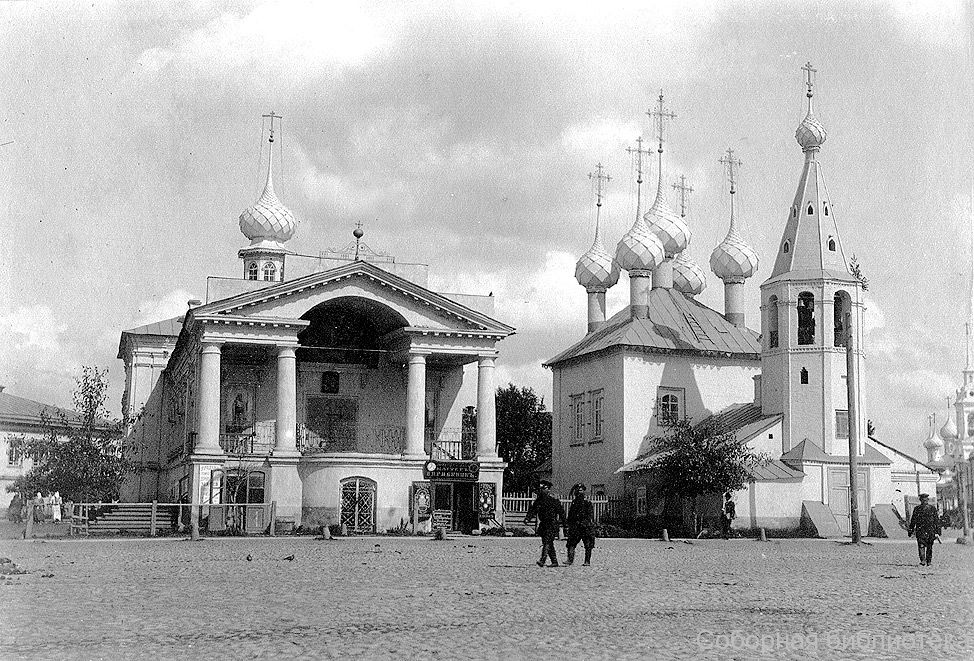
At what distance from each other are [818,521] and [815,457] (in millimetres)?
2258

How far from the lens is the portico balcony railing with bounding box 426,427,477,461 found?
44.6 m

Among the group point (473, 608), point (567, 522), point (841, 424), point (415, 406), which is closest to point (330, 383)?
point (415, 406)

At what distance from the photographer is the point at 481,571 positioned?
20328mm

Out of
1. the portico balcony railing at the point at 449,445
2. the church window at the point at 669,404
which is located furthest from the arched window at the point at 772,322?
the portico balcony railing at the point at 449,445

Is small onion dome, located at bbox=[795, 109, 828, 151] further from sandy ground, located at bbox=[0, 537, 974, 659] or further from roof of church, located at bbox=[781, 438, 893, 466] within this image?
sandy ground, located at bbox=[0, 537, 974, 659]

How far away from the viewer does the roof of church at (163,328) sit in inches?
2645

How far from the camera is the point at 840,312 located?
46250 millimetres

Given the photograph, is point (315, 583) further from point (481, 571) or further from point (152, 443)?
point (152, 443)

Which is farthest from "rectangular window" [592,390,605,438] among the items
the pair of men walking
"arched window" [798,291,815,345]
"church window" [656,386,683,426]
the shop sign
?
the pair of men walking

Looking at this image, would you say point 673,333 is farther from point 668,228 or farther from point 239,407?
point 239,407

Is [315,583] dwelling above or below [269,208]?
below

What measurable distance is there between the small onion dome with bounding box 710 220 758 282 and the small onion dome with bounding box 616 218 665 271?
16.5 ft

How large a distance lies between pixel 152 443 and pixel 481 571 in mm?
48806

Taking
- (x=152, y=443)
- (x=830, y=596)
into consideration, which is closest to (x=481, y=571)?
(x=830, y=596)
